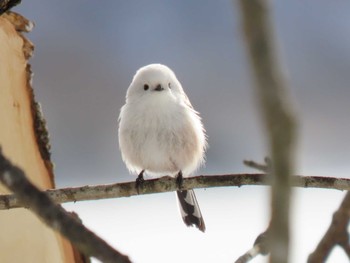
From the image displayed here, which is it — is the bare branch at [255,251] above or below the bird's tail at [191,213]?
above

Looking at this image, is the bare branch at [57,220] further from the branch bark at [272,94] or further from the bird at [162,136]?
the bird at [162,136]

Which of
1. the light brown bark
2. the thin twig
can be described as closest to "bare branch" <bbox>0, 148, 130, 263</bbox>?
the thin twig

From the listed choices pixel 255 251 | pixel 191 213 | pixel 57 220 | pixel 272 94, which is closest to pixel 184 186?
pixel 255 251

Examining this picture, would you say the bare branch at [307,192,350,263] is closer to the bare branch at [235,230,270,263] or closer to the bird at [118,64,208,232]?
the bare branch at [235,230,270,263]

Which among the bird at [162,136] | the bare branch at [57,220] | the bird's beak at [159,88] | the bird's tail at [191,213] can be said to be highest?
the bare branch at [57,220]

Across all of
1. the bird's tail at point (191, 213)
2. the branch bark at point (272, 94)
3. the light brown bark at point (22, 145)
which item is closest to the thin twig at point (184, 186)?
the light brown bark at point (22, 145)

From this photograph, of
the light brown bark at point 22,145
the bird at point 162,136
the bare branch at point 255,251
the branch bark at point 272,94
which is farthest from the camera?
the bird at point 162,136
